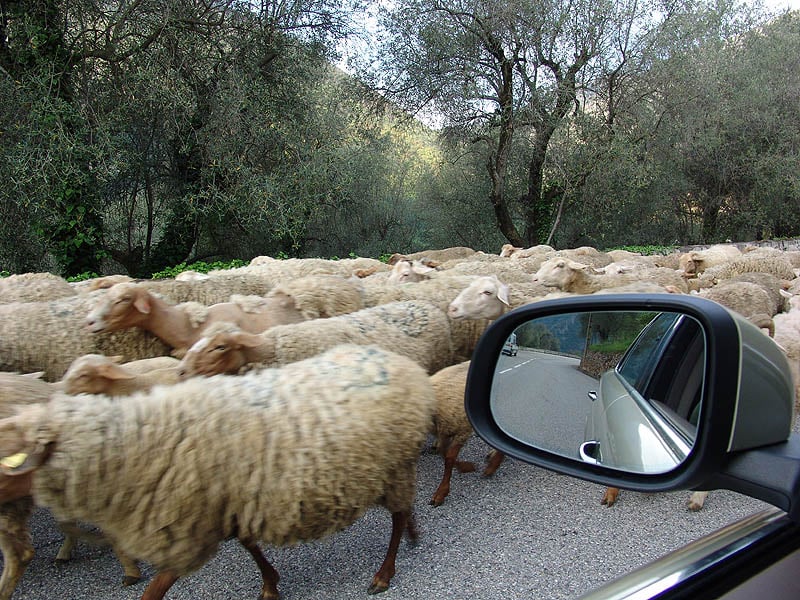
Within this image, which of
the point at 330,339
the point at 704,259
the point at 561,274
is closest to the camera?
the point at 330,339

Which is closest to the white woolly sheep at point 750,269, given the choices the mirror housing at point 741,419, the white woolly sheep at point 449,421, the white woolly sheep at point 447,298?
the white woolly sheep at point 447,298

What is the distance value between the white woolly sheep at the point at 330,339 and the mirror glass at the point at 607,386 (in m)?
2.22

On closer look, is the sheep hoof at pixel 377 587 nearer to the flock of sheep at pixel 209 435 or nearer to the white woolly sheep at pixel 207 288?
the flock of sheep at pixel 209 435

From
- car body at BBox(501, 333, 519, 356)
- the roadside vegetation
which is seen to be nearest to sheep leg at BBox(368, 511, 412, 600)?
car body at BBox(501, 333, 519, 356)

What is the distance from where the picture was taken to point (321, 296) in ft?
18.4

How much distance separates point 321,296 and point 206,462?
10.8 ft

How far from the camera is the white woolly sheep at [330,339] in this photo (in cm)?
370

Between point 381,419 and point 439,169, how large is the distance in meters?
21.3

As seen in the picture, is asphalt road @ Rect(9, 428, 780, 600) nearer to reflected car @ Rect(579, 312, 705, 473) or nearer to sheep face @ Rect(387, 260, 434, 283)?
reflected car @ Rect(579, 312, 705, 473)

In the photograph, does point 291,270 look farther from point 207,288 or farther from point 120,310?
point 120,310

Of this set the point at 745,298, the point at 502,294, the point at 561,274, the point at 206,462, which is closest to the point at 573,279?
the point at 561,274

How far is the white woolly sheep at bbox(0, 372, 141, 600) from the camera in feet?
9.12

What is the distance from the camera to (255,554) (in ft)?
9.12

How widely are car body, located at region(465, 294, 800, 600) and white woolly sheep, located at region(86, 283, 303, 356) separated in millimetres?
3593
